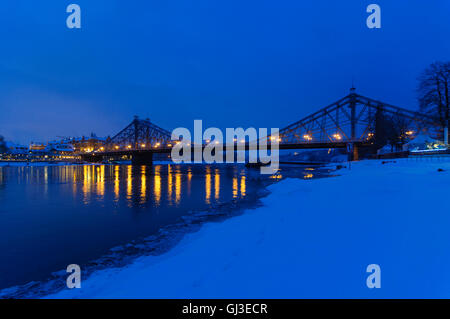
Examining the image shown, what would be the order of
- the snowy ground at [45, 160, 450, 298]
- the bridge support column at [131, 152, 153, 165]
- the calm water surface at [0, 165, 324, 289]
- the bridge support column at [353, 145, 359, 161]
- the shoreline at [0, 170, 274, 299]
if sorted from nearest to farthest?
the snowy ground at [45, 160, 450, 298]
the shoreline at [0, 170, 274, 299]
the calm water surface at [0, 165, 324, 289]
the bridge support column at [353, 145, 359, 161]
the bridge support column at [131, 152, 153, 165]

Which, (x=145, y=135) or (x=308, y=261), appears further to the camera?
(x=145, y=135)

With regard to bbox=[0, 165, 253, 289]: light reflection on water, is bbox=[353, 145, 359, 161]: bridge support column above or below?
above

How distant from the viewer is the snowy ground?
3.97 metres

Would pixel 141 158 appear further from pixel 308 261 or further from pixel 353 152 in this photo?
pixel 308 261

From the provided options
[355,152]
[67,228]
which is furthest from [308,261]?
[355,152]

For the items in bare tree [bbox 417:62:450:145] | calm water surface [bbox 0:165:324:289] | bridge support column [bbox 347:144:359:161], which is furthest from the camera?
→ bridge support column [bbox 347:144:359:161]

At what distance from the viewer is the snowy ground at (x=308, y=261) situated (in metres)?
3.97

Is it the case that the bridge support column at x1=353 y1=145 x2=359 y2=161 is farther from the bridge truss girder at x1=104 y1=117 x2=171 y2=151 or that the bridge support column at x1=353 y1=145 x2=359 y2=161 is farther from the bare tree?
the bridge truss girder at x1=104 y1=117 x2=171 y2=151

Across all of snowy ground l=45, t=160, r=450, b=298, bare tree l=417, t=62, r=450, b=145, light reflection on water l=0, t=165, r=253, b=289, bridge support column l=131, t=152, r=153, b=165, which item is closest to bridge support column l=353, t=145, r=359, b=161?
bare tree l=417, t=62, r=450, b=145

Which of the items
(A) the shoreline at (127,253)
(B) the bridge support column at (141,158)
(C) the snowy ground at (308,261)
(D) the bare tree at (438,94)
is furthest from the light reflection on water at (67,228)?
(B) the bridge support column at (141,158)

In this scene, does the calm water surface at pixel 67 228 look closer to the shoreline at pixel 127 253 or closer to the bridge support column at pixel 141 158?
the shoreline at pixel 127 253

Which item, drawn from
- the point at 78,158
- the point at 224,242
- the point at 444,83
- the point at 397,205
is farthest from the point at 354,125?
the point at 78,158

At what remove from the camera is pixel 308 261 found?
4.89m

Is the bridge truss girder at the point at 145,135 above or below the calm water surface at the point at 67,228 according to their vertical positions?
above
